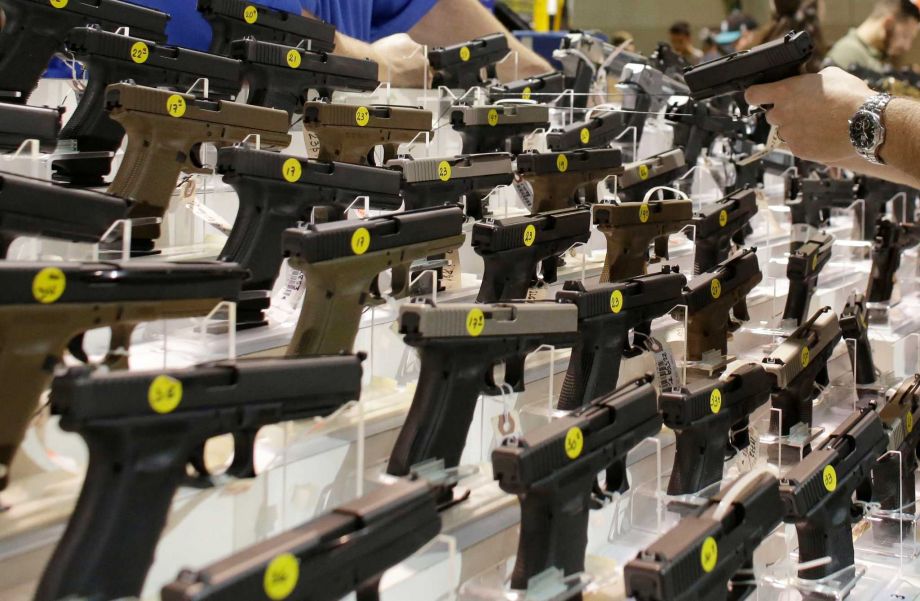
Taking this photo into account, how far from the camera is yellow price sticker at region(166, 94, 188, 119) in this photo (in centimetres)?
243

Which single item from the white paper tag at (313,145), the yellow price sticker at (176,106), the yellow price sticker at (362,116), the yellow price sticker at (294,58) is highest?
the yellow price sticker at (294,58)

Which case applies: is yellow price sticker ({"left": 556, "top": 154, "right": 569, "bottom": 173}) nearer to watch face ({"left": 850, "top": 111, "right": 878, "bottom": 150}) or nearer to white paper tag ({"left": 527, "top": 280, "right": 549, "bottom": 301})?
white paper tag ({"left": 527, "top": 280, "right": 549, "bottom": 301})

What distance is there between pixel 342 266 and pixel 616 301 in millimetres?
672

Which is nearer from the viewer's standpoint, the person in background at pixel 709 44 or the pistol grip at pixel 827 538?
the pistol grip at pixel 827 538

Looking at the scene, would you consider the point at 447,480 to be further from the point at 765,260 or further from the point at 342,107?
the point at 765,260

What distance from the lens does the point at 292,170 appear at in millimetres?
2387

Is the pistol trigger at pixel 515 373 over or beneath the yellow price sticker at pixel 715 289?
beneath

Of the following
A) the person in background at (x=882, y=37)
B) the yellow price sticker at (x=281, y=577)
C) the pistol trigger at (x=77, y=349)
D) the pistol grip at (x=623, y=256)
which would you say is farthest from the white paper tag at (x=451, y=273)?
the person in background at (x=882, y=37)

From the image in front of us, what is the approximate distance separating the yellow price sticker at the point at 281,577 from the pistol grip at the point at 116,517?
25cm

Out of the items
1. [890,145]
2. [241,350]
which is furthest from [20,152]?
[890,145]

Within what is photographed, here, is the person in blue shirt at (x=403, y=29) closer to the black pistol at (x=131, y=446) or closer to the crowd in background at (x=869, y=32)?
the black pistol at (x=131, y=446)

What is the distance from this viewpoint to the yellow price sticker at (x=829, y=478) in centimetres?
230

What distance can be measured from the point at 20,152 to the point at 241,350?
626mm

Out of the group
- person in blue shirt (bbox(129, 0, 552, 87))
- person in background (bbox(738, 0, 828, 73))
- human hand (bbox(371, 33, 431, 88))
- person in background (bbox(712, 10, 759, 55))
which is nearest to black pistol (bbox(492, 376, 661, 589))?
person in blue shirt (bbox(129, 0, 552, 87))
